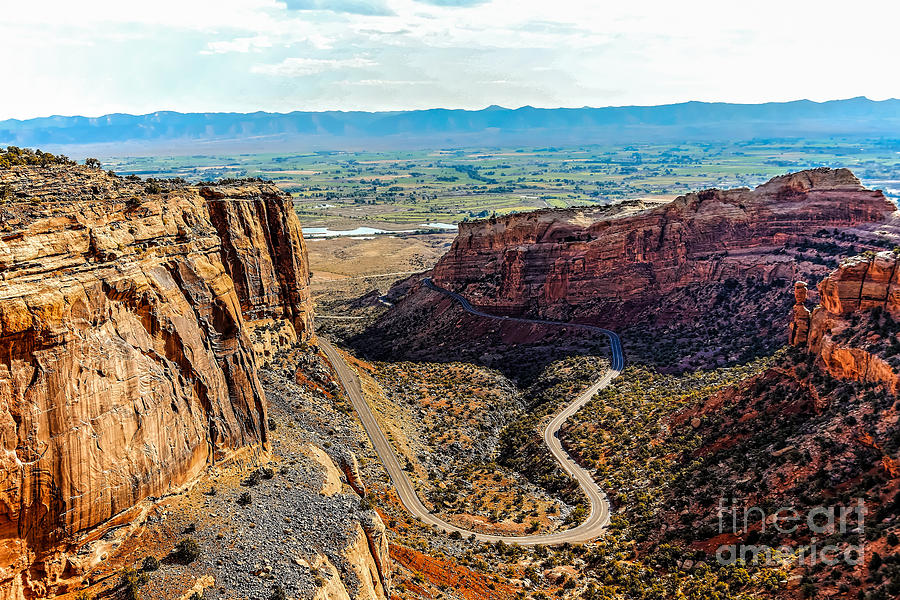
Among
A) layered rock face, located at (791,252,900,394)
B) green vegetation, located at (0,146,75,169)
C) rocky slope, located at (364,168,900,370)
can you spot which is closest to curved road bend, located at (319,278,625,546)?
rocky slope, located at (364,168,900,370)

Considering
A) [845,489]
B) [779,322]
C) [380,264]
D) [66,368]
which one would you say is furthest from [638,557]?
[380,264]

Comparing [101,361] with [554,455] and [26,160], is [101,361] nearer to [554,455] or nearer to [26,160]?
[26,160]

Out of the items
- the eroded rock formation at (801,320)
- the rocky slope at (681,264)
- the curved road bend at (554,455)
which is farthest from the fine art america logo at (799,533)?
the rocky slope at (681,264)

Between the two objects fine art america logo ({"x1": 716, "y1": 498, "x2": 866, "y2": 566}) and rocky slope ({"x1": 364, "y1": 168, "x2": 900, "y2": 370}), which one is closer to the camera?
fine art america logo ({"x1": 716, "y1": 498, "x2": 866, "y2": 566})

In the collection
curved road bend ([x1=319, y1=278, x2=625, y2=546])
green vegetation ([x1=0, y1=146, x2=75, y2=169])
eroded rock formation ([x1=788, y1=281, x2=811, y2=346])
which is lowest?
curved road bend ([x1=319, y1=278, x2=625, y2=546])

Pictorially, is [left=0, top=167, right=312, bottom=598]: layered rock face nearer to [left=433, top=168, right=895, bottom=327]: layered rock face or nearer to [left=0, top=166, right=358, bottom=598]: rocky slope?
[left=0, top=166, right=358, bottom=598]: rocky slope

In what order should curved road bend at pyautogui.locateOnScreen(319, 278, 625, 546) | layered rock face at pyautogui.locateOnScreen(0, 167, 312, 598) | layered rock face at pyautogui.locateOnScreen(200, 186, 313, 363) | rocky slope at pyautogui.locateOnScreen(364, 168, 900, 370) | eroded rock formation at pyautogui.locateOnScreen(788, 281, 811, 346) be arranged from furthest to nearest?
1. rocky slope at pyautogui.locateOnScreen(364, 168, 900, 370)
2. layered rock face at pyautogui.locateOnScreen(200, 186, 313, 363)
3. eroded rock formation at pyautogui.locateOnScreen(788, 281, 811, 346)
4. curved road bend at pyautogui.locateOnScreen(319, 278, 625, 546)
5. layered rock face at pyautogui.locateOnScreen(0, 167, 312, 598)
